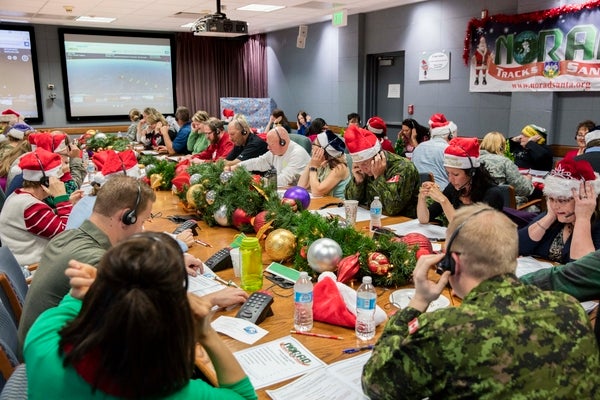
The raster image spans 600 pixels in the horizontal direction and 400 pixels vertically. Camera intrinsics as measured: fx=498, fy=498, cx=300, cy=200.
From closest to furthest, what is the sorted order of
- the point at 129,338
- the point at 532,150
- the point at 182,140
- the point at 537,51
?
1. the point at 129,338
2. the point at 532,150
3. the point at 537,51
4. the point at 182,140

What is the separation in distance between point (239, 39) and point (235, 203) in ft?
31.6

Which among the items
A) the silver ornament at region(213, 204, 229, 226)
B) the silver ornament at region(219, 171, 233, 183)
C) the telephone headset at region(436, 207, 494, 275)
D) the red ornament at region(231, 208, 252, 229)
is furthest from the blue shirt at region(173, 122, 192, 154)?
the telephone headset at region(436, 207, 494, 275)

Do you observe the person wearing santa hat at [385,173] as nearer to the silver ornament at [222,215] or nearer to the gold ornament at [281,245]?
the silver ornament at [222,215]

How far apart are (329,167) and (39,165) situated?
2.12 m

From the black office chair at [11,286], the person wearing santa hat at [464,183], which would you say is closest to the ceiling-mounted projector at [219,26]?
the person wearing santa hat at [464,183]

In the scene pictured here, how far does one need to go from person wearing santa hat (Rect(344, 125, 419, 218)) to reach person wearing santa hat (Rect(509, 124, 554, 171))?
2857 mm

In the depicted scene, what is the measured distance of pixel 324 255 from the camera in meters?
2.15

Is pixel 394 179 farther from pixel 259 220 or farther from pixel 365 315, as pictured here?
pixel 365 315

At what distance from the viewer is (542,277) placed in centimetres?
186

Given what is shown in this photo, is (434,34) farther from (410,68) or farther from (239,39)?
(239,39)

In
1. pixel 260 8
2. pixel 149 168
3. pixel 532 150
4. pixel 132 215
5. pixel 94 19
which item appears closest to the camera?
pixel 132 215

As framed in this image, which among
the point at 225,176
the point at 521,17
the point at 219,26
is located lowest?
the point at 225,176

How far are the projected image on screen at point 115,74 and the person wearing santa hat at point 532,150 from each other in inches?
319

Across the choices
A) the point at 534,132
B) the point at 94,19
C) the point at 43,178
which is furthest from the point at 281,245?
the point at 94,19
